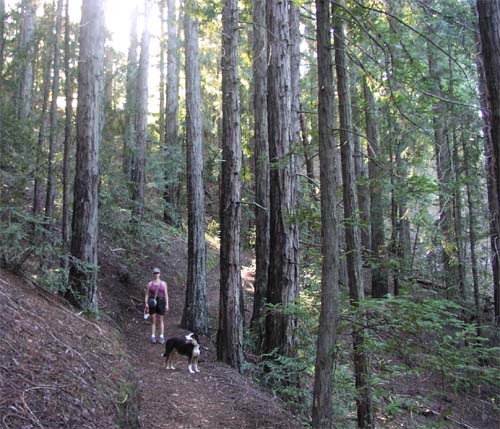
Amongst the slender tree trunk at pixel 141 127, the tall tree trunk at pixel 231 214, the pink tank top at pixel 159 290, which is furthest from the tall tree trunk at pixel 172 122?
the tall tree trunk at pixel 231 214

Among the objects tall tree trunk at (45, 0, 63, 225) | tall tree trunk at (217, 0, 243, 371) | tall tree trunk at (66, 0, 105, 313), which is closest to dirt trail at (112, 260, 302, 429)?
tall tree trunk at (217, 0, 243, 371)

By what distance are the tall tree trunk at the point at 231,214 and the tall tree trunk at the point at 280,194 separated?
71 cm

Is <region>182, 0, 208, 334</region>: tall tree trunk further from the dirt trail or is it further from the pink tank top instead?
the dirt trail

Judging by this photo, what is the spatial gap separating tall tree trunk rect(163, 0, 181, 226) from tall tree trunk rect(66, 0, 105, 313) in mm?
6883

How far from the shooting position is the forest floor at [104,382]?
4785 mm

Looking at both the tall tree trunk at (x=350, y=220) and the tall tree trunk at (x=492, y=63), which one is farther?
the tall tree trunk at (x=350, y=220)

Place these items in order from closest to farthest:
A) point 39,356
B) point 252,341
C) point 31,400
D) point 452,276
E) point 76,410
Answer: point 31,400 → point 76,410 → point 39,356 → point 252,341 → point 452,276

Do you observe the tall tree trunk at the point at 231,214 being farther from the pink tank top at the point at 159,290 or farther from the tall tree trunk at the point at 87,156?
the tall tree trunk at the point at 87,156

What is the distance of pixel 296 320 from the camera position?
30.7 ft

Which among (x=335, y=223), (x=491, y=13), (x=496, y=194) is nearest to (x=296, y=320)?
(x=335, y=223)

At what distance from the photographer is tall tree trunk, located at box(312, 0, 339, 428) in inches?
214

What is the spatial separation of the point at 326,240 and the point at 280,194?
12.7 ft

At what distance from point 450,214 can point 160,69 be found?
20.9 m

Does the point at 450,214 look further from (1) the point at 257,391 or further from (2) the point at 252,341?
(1) the point at 257,391
